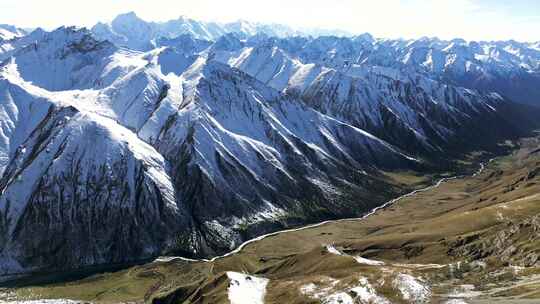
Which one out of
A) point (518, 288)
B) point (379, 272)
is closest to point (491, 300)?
point (518, 288)

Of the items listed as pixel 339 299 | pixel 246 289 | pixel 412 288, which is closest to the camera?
pixel 412 288

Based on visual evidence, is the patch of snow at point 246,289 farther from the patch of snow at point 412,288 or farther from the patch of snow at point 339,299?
the patch of snow at point 412,288

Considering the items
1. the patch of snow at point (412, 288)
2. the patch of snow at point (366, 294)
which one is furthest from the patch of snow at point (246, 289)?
the patch of snow at point (412, 288)

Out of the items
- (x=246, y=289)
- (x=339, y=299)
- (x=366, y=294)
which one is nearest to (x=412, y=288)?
(x=366, y=294)

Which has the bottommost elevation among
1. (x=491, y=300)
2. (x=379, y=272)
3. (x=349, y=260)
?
(x=349, y=260)

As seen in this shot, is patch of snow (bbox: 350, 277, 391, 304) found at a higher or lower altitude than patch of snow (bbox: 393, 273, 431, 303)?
lower

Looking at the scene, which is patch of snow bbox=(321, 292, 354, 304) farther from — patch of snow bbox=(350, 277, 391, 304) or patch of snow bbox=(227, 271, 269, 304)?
→ patch of snow bbox=(227, 271, 269, 304)

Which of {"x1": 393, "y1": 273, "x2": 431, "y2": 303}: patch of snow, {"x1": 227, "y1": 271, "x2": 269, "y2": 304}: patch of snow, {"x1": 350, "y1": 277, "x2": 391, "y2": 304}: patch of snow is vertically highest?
{"x1": 393, "y1": 273, "x2": 431, "y2": 303}: patch of snow

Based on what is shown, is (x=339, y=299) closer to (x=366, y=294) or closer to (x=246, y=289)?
(x=366, y=294)

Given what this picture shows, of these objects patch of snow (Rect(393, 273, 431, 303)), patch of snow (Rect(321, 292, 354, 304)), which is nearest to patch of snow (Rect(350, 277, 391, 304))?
patch of snow (Rect(321, 292, 354, 304))

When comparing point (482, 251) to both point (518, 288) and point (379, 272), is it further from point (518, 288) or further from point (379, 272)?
point (518, 288)

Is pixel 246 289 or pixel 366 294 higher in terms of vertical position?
pixel 366 294
